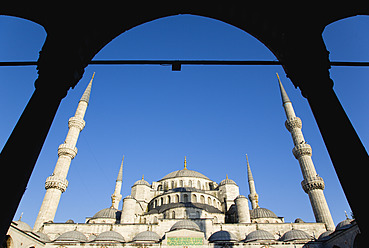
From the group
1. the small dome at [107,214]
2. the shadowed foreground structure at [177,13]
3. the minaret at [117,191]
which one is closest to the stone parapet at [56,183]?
the small dome at [107,214]

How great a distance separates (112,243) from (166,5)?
20.1 m

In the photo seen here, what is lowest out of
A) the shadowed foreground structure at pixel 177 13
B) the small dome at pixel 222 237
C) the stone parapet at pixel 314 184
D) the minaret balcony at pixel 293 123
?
the shadowed foreground structure at pixel 177 13

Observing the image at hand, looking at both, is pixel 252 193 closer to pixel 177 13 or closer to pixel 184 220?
pixel 184 220

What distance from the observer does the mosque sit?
19.9 metres

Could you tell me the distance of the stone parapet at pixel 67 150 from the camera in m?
28.3

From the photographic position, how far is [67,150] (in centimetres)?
2842

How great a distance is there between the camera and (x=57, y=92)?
11.6 feet

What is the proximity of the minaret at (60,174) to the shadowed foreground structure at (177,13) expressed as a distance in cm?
2565

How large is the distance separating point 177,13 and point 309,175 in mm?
27209

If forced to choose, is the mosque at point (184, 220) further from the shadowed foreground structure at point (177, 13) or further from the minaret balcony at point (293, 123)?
the shadowed foreground structure at point (177, 13)

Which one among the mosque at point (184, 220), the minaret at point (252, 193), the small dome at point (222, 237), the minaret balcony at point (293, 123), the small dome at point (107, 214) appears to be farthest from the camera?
the minaret at point (252, 193)

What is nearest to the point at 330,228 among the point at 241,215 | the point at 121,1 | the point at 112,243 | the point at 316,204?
the point at 316,204

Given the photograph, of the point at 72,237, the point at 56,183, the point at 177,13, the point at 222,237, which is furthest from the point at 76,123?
the point at 177,13

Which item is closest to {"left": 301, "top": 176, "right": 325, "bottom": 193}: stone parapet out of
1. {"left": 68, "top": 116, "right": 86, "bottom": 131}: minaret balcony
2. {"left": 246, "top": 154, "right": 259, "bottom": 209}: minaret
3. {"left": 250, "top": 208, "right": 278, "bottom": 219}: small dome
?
{"left": 250, "top": 208, "right": 278, "bottom": 219}: small dome
